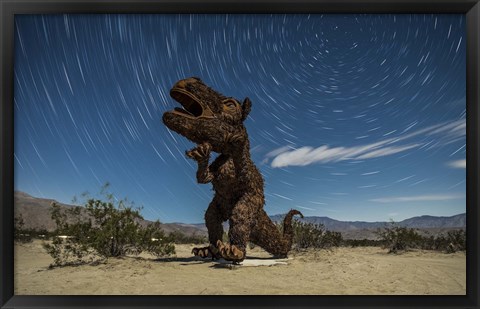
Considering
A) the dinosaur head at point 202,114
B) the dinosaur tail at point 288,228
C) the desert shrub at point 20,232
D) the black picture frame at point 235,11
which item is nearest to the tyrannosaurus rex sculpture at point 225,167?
the dinosaur head at point 202,114

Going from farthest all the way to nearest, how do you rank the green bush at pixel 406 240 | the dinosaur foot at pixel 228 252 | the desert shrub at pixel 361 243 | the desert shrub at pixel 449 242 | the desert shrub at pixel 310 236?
the desert shrub at pixel 361 243 < the desert shrub at pixel 310 236 < the green bush at pixel 406 240 < the desert shrub at pixel 449 242 < the dinosaur foot at pixel 228 252

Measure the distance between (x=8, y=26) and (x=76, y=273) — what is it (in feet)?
9.60

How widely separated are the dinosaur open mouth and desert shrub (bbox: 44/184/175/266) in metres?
1.67

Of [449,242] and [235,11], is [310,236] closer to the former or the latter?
[449,242]

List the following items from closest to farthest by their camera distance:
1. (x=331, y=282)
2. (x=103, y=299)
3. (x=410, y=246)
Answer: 1. (x=103, y=299)
2. (x=331, y=282)
3. (x=410, y=246)

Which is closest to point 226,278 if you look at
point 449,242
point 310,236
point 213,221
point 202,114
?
point 213,221

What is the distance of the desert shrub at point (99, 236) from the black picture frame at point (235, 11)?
96cm

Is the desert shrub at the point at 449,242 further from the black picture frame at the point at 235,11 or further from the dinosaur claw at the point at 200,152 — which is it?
the dinosaur claw at the point at 200,152

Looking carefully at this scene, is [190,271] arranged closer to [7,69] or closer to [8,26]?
A: [7,69]

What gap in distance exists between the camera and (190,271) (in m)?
5.47

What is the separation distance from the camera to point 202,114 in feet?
18.8

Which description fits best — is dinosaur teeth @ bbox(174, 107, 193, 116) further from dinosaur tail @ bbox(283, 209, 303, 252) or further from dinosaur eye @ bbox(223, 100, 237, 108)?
dinosaur tail @ bbox(283, 209, 303, 252)

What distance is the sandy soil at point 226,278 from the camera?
4988mm

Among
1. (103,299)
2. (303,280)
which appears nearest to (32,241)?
(103,299)
